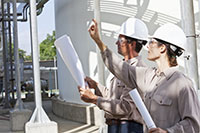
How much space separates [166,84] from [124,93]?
0.88 metres

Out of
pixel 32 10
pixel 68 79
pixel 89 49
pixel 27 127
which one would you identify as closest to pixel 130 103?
pixel 27 127

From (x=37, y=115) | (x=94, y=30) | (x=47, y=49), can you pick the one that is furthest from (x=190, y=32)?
(x=47, y=49)

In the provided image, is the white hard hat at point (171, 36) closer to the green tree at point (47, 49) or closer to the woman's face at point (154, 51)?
the woman's face at point (154, 51)

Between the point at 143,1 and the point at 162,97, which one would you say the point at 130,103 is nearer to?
the point at 162,97

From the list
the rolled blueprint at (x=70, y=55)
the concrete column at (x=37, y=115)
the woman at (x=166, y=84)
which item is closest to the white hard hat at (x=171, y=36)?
the woman at (x=166, y=84)

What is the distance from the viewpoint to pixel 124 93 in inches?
122

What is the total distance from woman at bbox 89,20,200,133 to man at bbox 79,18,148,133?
44 cm

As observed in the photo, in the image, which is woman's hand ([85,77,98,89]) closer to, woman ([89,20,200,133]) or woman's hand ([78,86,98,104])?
woman's hand ([78,86,98,104])

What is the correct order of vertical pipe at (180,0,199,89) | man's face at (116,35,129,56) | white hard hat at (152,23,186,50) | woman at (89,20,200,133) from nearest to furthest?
1. woman at (89,20,200,133)
2. white hard hat at (152,23,186,50)
3. man's face at (116,35,129,56)
4. vertical pipe at (180,0,199,89)

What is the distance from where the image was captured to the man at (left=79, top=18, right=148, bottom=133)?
2.96m

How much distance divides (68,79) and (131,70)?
888cm

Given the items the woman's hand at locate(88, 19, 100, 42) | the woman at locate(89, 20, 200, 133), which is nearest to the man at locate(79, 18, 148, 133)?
the woman at locate(89, 20, 200, 133)

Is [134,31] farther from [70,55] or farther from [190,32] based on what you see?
[190,32]

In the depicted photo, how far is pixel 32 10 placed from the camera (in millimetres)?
7723
